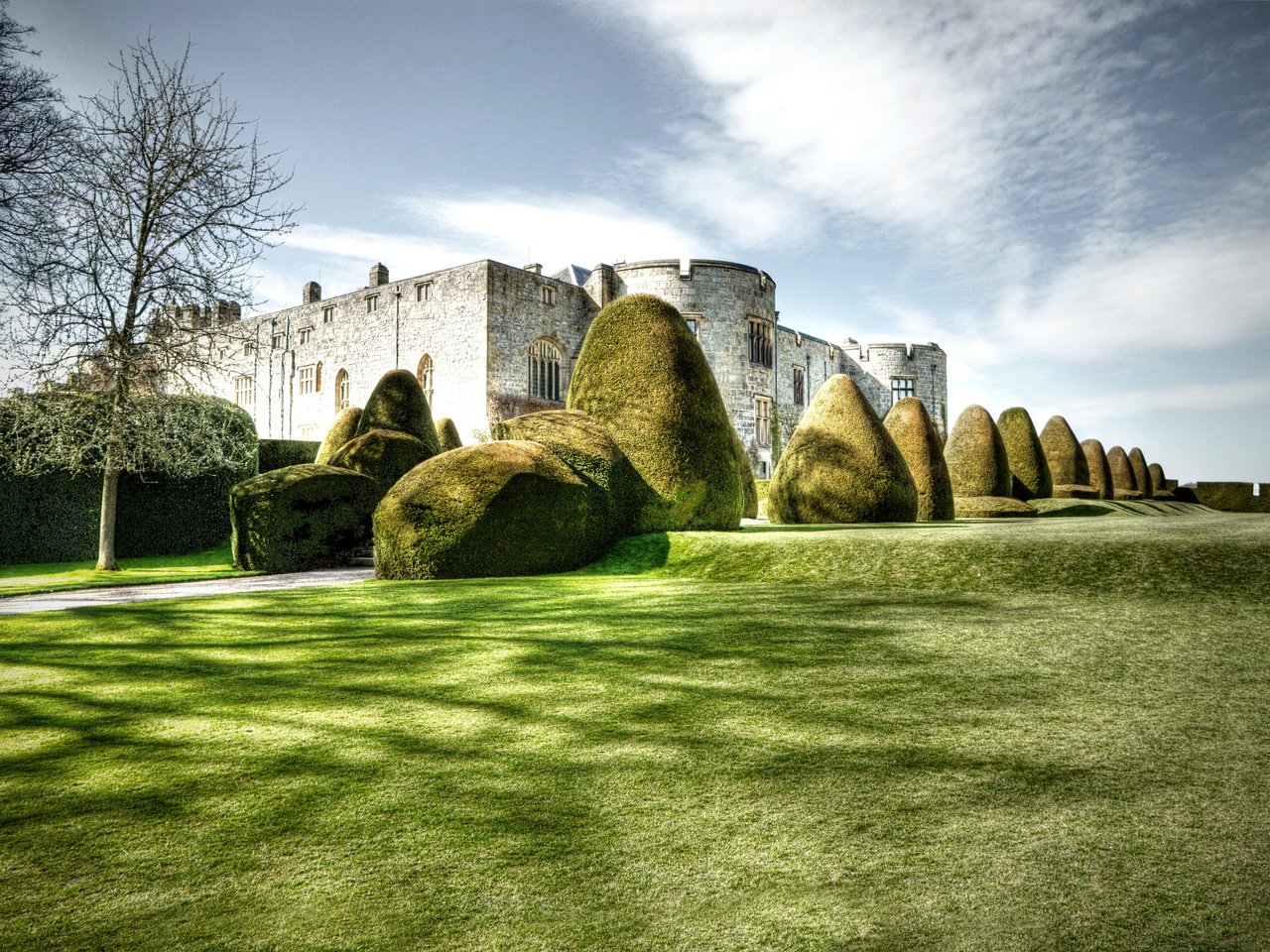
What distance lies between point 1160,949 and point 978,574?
19.2ft

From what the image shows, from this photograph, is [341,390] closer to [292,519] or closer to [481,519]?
[292,519]

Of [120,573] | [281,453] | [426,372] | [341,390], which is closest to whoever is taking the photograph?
[120,573]

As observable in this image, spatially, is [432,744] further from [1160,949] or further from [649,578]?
[649,578]

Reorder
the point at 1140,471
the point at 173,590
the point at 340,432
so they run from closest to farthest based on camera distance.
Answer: the point at 173,590 < the point at 340,432 < the point at 1140,471

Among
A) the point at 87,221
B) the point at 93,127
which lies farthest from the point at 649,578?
the point at 93,127

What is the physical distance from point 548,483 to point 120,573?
880 cm

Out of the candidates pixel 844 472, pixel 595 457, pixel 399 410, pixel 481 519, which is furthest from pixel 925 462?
pixel 399 410

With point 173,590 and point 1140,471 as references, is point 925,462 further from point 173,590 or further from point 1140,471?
point 1140,471

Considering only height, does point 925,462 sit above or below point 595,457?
above

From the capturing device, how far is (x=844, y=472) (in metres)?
13.4

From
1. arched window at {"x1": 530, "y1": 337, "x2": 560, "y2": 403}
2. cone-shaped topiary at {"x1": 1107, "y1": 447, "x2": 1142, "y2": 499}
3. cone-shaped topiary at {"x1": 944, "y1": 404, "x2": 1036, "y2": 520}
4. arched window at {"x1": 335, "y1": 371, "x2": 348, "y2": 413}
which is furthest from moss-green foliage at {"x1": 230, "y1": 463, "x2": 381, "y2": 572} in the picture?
cone-shaped topiary at {"x1": 1107, "y1": 447, "x2": 1142, "y2": 499}

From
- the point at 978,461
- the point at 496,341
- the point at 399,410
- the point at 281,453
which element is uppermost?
the point at 496,341

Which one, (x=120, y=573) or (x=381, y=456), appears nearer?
(x=120, y=573)

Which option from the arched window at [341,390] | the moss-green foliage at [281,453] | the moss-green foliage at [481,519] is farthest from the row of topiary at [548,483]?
the arched window at [341,390]
